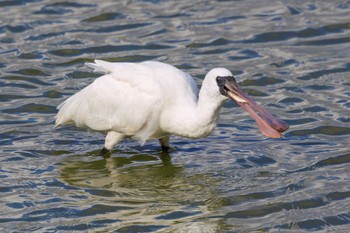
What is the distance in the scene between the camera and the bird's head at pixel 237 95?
37.8 feet

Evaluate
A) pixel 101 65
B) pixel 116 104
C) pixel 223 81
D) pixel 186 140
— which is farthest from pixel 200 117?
pixel 186 140

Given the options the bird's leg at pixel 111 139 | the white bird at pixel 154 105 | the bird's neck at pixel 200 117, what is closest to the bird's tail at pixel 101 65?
the white bird at pixel 154 105

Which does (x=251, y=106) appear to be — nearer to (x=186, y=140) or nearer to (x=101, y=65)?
(x=101, y=65)

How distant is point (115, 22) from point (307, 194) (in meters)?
7.71

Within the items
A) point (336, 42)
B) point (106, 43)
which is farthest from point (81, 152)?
point (336, 42)

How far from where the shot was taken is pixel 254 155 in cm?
1273

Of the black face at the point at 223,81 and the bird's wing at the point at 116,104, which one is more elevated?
the black face at the point at 223,81

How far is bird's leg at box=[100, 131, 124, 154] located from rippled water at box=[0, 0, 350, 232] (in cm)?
16

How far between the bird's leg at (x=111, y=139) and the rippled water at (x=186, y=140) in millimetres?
159

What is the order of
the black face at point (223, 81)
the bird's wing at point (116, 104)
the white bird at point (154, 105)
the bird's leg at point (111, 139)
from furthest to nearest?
the bird's leg at point (111, 139) < the bird's wing at point (116, 104) < the white bird at point (154, 105) < the black face at point (223, 81)

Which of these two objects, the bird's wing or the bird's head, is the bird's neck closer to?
the bird's head

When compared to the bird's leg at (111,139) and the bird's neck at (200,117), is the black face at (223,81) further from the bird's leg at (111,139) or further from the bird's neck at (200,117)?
the bird's leg at (111,139)

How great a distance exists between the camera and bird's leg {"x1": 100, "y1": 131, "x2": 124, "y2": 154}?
12.8 m

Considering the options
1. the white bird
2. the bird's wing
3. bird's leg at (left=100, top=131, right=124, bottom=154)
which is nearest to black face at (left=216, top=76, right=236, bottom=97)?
the white bird
